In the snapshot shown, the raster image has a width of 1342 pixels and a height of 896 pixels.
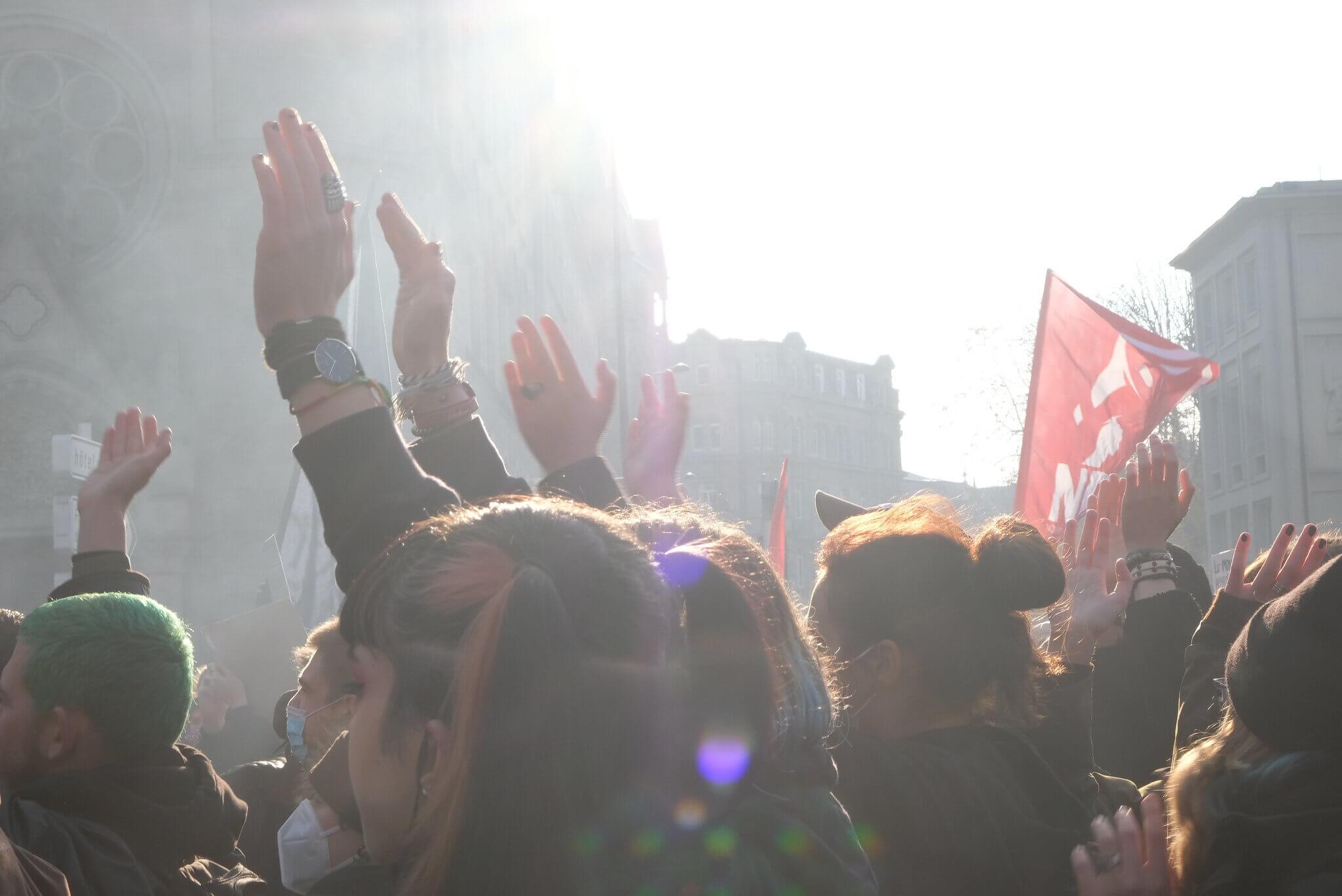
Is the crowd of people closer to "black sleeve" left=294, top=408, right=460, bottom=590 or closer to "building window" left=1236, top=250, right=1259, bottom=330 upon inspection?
"black sleeve" left=294, top=408, right=460, bottom=590

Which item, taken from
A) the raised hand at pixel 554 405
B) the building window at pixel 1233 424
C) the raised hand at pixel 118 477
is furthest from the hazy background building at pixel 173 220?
the building window at pixel 1233 424

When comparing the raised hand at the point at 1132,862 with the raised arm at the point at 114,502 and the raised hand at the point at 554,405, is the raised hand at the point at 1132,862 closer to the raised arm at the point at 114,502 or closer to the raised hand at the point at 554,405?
the raised hand at the point at 554,405

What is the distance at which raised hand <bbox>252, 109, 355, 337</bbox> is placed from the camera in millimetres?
2092

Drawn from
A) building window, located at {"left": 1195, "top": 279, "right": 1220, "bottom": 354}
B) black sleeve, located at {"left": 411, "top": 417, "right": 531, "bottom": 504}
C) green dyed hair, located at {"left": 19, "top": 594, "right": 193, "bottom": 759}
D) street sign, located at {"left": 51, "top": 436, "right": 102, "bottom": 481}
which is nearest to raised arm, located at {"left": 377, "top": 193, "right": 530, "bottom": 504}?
black sleeve, located at {"left": 411, "top": 417, "right": 531, "bottom": 504}

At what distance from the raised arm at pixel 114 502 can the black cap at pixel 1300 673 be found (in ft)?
7.04

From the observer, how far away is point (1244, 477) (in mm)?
48562

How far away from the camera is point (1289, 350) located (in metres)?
46.3

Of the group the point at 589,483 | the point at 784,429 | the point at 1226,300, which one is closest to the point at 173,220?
the point at 589,483

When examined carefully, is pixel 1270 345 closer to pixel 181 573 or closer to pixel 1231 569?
pixel 181 573

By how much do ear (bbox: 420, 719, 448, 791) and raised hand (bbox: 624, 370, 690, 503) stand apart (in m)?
1.67

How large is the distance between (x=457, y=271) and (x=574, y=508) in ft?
64.2

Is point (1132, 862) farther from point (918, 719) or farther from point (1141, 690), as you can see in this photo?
point (1141, 690)

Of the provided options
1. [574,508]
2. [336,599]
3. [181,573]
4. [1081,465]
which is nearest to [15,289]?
[181,573]

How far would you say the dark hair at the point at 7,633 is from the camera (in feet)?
9.96
